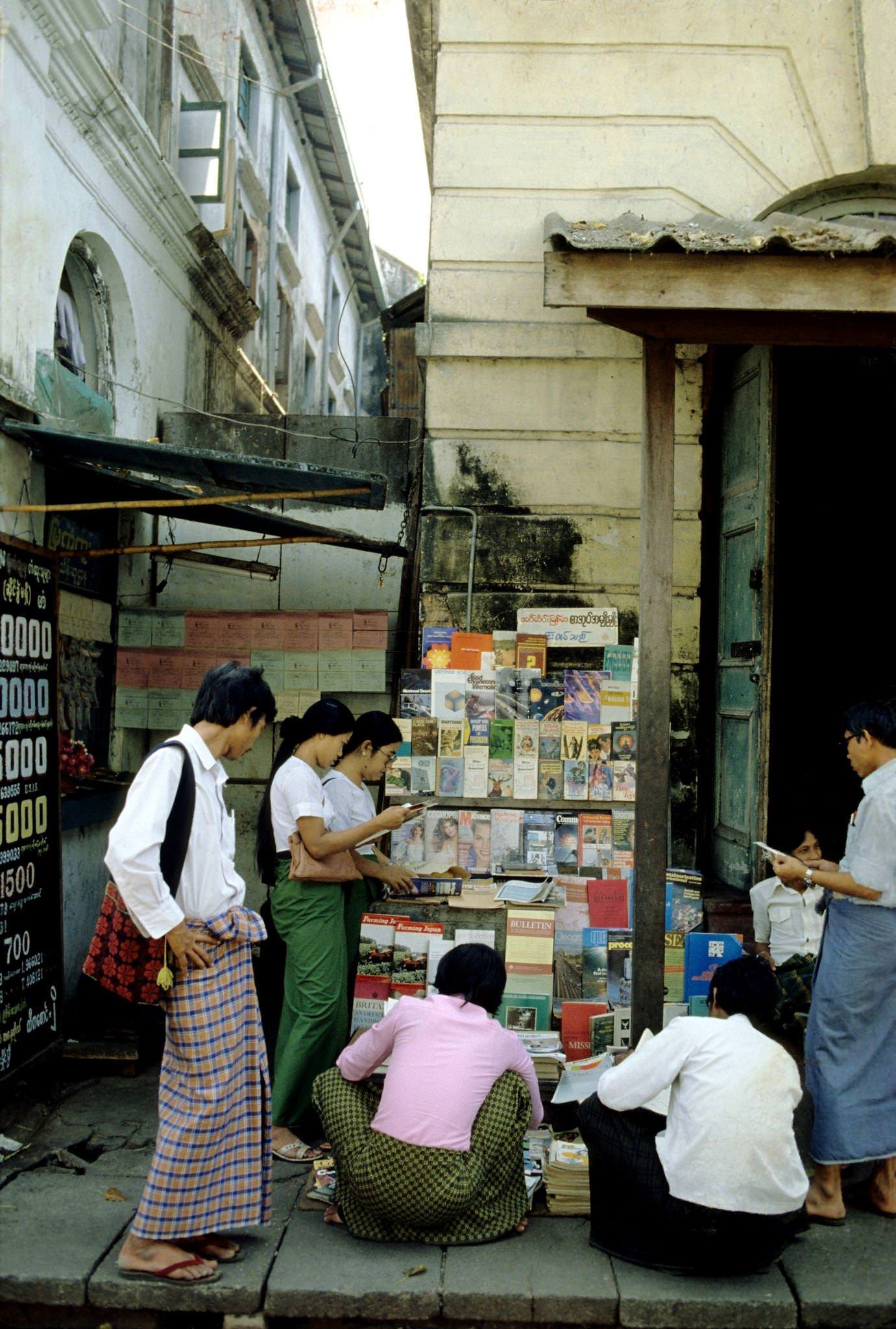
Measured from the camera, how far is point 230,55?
11.0 metres

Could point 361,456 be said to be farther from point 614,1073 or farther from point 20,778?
point 614,1073

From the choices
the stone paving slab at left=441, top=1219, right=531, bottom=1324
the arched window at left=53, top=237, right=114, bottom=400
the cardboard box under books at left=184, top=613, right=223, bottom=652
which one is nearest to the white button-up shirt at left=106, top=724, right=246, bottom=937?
the stone paving slab at left=441, top=1219, right=531, bottom=1324

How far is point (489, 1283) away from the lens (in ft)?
11.6

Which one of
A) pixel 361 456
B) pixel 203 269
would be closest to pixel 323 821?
pixel 361 456

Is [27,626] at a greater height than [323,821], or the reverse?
[27,626]

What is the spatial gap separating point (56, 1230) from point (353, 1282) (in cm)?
106

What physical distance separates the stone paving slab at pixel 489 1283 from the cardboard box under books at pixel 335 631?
373 cm

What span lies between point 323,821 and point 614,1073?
1.59 meters

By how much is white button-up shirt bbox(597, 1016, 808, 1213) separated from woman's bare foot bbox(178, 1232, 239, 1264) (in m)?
1.40

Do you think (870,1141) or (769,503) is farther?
(769,503)

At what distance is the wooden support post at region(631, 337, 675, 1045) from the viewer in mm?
4492

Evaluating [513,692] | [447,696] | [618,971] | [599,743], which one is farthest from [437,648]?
[618,971]

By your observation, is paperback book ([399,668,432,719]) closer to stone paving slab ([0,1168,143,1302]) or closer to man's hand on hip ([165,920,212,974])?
man's hand on hip ([165,920,212,974])

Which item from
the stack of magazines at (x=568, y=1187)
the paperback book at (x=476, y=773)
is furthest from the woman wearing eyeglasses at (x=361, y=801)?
the stack of magazines at (x=568, y=1187)
